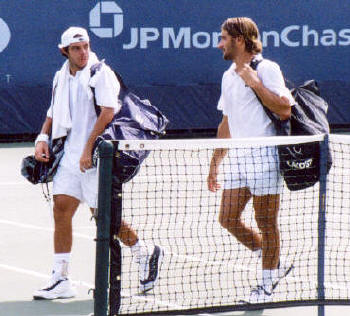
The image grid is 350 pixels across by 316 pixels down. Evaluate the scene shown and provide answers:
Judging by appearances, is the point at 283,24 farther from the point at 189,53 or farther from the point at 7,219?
the point at 7,219

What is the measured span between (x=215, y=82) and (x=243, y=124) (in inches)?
508

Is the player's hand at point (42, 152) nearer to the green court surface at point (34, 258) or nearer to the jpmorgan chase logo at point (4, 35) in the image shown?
the green court surface at point (34, 258)

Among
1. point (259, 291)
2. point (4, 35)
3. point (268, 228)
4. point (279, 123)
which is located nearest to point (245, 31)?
point (279, 123)

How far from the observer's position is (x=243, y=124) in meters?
7.00

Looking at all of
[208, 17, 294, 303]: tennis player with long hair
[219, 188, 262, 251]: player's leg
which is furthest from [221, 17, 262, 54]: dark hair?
[219, 188, 262, 251]: player's leg

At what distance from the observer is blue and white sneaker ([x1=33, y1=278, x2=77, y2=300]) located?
7453mm

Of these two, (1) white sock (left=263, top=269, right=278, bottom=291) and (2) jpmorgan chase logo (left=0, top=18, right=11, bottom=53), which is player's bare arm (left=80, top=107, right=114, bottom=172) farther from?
(2) jpmorgan chase logo (left=0, top=18, right=11, bottom=53)

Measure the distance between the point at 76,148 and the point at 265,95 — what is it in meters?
1.41

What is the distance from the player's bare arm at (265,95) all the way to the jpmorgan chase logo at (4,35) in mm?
12519

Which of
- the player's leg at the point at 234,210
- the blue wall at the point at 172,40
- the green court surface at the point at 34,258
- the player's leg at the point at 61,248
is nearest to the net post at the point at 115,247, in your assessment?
the green court surface at the point at 34,258

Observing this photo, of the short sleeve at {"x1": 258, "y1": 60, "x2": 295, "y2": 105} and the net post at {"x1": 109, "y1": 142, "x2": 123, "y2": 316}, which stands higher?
the short sleeve at {"x1": 258, "y1": 60, "x2": 295, "y2": 105}

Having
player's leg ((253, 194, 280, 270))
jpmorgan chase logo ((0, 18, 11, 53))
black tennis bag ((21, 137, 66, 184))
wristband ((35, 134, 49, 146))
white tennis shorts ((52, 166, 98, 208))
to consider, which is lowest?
player's leg ((253, 194, 280, 270))

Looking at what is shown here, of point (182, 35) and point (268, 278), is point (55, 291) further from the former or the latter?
point (182, 35)

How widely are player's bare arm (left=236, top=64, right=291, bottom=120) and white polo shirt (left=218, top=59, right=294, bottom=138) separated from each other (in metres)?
0.06
